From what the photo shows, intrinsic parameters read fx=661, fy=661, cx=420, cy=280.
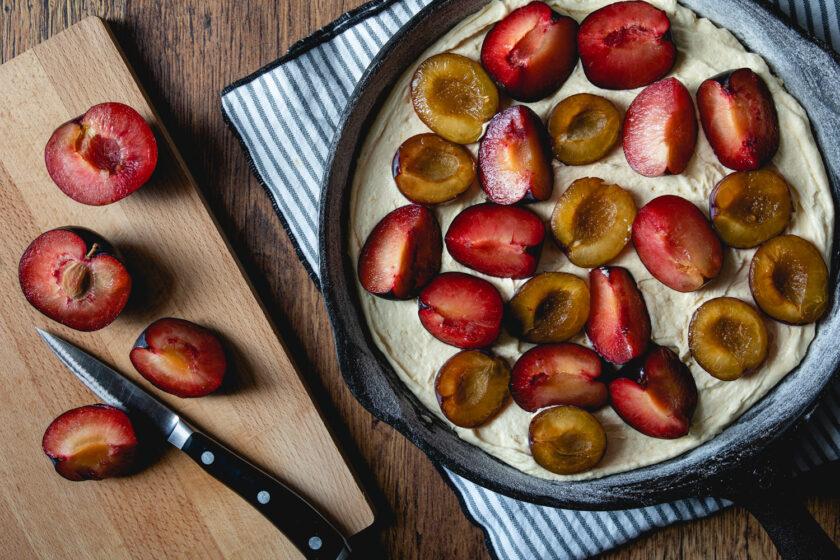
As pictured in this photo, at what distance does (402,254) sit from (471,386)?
1.05 ft

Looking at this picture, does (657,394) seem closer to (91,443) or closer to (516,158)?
(516,158)

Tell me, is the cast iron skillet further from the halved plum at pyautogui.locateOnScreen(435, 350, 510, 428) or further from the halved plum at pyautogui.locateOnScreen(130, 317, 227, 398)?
the halved plum at pyautogui.locateOnScreen(130, 317, 227, 398)

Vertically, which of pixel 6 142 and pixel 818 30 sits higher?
pixel 6 142

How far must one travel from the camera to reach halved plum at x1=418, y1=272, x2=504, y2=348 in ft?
4.49

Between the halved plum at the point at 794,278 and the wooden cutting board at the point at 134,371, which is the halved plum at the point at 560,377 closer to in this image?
the halved plum at the point at 794,278

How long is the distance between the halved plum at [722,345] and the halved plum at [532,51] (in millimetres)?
571

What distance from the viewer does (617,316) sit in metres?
1.33

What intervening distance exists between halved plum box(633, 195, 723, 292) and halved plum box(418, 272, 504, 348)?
325mm

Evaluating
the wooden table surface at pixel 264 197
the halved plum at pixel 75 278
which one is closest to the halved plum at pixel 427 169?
the wooden table surface at pixel 264 197

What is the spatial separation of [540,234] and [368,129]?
45 centimetres

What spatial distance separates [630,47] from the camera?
4.43 ft

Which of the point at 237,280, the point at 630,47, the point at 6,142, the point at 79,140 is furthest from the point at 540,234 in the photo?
the point at 6,142

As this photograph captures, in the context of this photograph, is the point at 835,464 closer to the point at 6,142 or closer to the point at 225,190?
the point at 225,190

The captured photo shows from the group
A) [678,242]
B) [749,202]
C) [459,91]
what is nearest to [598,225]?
[678,242]
